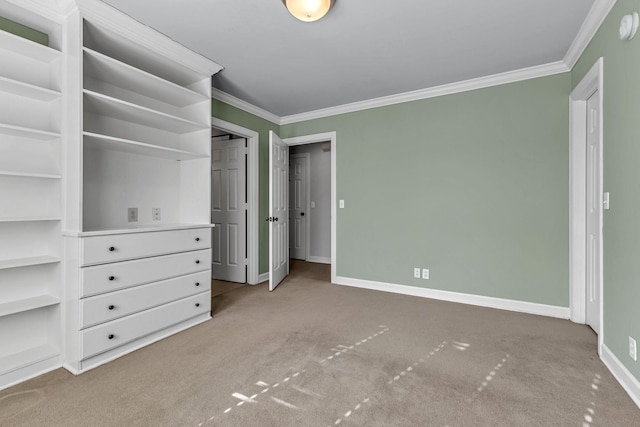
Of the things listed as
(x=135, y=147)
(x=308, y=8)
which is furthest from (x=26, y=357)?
(x=308, y=8)

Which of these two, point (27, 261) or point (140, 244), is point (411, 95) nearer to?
point (140, 244)

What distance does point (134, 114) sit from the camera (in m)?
2.42

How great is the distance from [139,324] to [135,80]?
6.17 feet

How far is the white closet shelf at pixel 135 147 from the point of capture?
2.15 m

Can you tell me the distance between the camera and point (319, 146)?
19.7 ft

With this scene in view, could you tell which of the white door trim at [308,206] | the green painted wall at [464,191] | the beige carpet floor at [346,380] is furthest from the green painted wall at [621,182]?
the white door trim at [308,206]

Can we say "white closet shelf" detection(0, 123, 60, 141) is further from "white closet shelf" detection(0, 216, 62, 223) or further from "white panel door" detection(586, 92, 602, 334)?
"white panel door" detection(586, 92, 602, 334)

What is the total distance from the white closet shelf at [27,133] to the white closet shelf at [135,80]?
58 cm

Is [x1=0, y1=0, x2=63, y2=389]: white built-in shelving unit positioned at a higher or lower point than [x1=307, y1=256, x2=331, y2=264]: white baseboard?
higher

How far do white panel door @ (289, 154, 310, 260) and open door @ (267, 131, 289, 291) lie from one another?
1690 mm

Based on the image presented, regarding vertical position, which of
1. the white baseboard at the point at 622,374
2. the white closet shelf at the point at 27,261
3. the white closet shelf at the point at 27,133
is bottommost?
the white baseboard at the point at 622,374

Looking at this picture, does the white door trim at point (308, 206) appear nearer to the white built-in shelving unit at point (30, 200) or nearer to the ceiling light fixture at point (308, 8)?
the ceiling light fixture at point (308, 8)

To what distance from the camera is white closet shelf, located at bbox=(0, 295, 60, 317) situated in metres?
1.81

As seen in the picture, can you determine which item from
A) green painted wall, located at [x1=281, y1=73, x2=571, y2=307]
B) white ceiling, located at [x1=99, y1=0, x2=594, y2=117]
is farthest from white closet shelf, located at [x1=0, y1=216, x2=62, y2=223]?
green painted wall, located at [x1=281, y1=73, x2=571, y2=307]
